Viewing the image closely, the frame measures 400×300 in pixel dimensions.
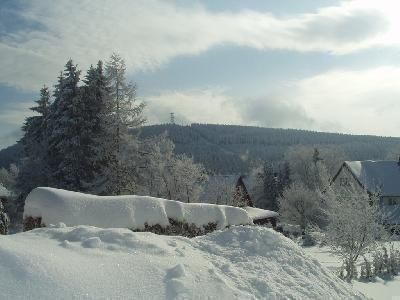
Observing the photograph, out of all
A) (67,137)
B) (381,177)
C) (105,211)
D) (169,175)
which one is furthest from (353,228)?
(381,177)

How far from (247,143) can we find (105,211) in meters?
179

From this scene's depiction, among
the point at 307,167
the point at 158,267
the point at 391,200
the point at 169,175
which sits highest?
the point at 307,167

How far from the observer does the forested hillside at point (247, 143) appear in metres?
146

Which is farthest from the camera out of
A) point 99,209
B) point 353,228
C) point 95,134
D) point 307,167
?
point 307,167

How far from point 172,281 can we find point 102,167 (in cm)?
2282

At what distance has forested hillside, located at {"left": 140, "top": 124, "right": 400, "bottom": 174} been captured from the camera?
146 metres

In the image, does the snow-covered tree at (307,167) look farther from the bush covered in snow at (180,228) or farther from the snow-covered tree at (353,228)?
the bush covered in snow at (180,228)

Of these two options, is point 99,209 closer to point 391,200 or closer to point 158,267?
point 158,267

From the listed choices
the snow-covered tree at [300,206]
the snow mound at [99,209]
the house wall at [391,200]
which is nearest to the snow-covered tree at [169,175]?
the snow mound at [99,209]

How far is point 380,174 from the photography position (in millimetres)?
53219

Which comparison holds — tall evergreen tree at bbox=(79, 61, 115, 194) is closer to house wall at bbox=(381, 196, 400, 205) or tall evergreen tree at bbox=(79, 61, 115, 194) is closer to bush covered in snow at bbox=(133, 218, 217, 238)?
bush covered in snow at bbox=(133, 218, 217, 238)

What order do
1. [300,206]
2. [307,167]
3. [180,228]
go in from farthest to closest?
[307,167], [300,206], [180,228]

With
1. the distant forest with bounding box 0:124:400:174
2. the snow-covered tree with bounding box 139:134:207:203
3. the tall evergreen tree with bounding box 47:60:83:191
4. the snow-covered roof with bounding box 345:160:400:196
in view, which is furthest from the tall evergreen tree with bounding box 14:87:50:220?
the distant forest with bounding box 0:124:400:174

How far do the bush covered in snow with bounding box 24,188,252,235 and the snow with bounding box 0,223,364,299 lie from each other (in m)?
2.87
